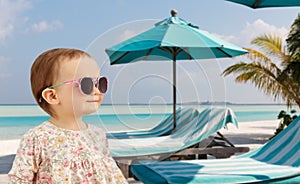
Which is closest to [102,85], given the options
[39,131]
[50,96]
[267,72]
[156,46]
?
[50,96]

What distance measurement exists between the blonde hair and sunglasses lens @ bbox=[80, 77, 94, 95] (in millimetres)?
95

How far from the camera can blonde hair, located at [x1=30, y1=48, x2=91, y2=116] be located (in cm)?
154

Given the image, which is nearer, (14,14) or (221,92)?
(221,92)

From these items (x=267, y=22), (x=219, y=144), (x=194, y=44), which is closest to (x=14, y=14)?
(x=267, y=22)

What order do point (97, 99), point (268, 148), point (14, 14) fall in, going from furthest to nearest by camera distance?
point (14, 14)
point (268, 148)
point (97, 99)

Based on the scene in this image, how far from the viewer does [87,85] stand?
1512 millimetres

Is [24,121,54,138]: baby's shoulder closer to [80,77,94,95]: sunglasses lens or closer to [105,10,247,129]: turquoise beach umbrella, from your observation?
[80,77,94,95]: sunglasses lens

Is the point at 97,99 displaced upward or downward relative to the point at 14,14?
downward

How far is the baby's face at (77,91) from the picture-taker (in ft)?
5.02

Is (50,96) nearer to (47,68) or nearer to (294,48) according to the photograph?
(47,68)

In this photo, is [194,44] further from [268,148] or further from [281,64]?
[281,64]

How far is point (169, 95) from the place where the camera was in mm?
2395

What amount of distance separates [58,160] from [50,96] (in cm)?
22

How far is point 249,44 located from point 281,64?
827 millimetres
